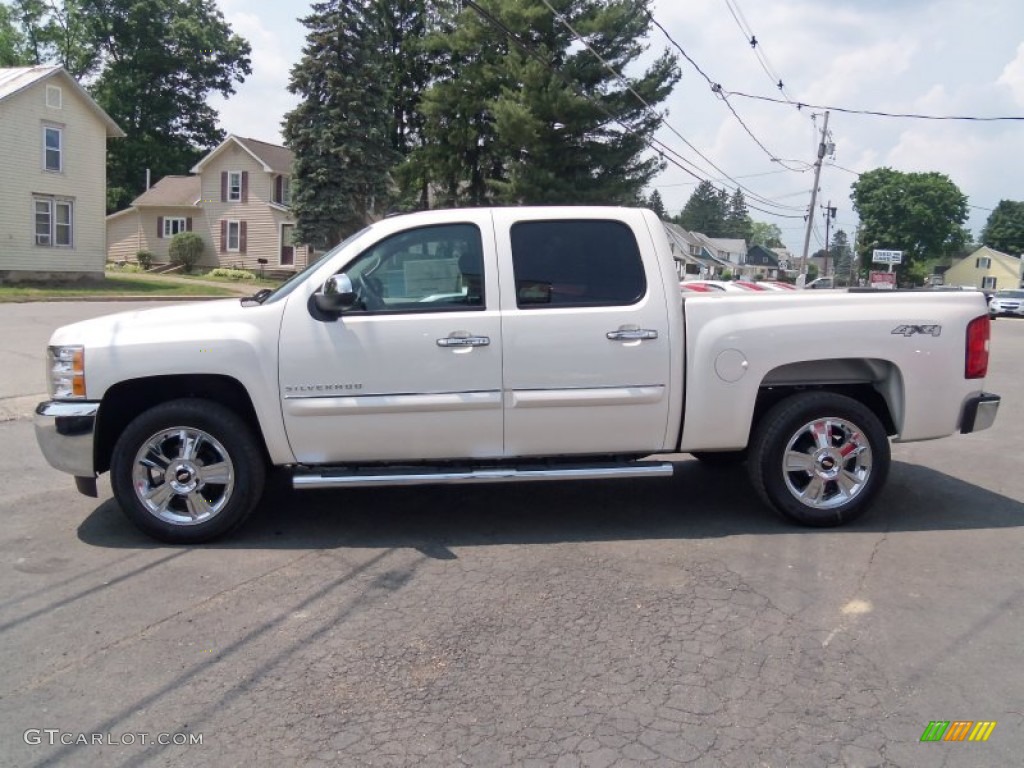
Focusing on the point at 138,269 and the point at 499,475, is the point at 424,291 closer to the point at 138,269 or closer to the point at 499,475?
the point at 499,475

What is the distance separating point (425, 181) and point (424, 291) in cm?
3692

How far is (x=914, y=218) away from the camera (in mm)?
94812

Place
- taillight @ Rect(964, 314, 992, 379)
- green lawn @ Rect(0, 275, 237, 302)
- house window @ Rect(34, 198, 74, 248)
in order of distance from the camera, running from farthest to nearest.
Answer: house window @ Rect(34, 198, 74, 248) < green lawn @ Rect(0, 275, 237, 302) < taillight @ Rect(964, 314, 992, 379)

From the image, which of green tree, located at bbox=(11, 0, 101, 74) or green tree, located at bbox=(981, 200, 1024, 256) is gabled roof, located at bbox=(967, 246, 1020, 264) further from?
green tree, located at bbox=(11, 0, 101, 74)

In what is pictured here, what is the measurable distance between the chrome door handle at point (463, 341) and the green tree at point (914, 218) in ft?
316

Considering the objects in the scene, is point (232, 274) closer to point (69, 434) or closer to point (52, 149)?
point (52, 149)

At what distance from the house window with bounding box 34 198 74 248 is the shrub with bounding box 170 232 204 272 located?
13.3 m

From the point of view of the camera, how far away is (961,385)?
5.85 m

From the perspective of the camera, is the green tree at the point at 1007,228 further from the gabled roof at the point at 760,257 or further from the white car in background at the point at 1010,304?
the white car in background at the point at 1010,304

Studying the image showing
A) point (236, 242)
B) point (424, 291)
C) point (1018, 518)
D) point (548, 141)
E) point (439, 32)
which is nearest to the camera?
point (424, 291)

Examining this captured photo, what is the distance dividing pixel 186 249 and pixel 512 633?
46.3 m

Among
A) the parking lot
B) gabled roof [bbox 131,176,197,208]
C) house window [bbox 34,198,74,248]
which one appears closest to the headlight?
the parking lot

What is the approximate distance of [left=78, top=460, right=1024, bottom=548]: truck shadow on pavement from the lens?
568 centimetres

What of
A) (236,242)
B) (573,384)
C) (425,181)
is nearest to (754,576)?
(573,384)
